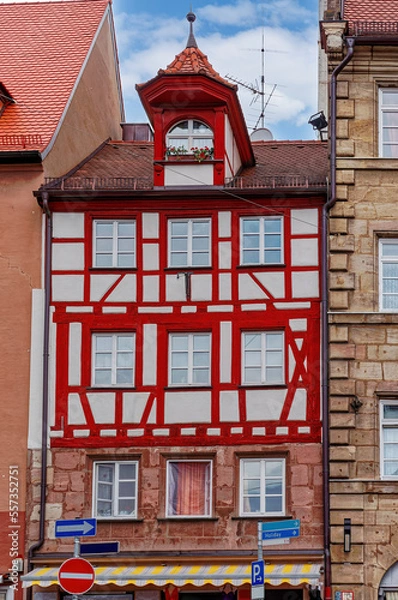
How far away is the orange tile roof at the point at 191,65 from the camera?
30.1 m

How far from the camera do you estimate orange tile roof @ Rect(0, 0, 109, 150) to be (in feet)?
102

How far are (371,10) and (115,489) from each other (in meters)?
11.6

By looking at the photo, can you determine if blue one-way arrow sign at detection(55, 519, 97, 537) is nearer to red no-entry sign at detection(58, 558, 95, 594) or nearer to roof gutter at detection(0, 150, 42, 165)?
red no-entry sign at detection(58, 558, 95, 594)

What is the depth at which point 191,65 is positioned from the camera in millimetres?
30484

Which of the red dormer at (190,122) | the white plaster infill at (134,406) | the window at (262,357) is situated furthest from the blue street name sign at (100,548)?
the red dormer at (190,122)

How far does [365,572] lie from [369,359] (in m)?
4.07

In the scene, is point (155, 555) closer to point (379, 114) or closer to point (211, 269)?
point (211, 269)

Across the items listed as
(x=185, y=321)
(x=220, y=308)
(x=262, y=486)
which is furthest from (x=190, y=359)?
(x=262, y=486)

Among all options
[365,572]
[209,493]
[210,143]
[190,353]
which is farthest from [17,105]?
[365,572]

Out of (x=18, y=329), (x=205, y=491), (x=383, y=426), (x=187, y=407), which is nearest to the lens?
(x=383, y=426)

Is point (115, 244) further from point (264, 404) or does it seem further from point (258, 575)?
point (258, 575)

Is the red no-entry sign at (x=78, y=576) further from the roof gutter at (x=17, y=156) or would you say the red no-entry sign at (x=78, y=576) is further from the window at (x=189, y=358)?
the roof gutter at (x=17, y=156)

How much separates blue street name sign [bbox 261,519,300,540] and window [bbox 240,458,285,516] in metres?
4.44

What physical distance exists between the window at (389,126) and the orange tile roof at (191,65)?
3129 millimetres
